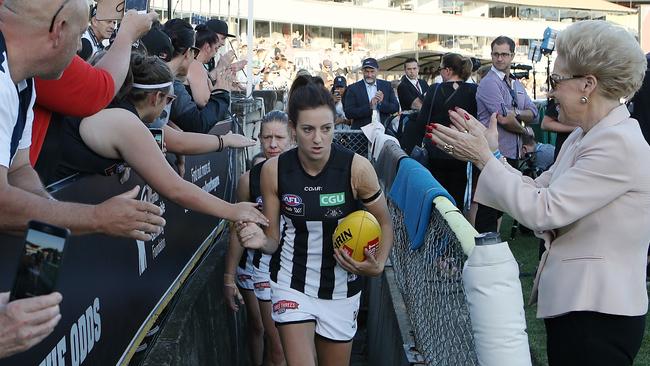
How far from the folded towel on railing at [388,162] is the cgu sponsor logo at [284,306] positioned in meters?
1.80

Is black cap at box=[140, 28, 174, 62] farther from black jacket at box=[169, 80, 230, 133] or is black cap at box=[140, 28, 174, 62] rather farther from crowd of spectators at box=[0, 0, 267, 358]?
black jacket at box=[169, 80, 230, 133]

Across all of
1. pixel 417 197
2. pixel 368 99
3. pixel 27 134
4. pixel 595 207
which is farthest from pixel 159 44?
pixel 368 99

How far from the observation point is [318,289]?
4746 mm

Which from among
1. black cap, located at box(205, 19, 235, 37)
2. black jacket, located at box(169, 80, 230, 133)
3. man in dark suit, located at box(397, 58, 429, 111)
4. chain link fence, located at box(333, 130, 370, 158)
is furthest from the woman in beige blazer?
man in dark suit, located at box(397, 58, 429, 111)

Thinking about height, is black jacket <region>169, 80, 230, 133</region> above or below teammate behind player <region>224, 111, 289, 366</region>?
above

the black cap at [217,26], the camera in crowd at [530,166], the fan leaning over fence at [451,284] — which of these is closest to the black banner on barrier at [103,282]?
the fan leaning over fence at [451,284]

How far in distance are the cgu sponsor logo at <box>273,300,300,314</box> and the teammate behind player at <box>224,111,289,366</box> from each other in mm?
685

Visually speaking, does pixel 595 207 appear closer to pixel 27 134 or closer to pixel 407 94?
pixel 27 134

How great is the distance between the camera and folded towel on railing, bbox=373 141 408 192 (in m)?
6.51

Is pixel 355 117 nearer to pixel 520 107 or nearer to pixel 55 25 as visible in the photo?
pixel 520 107

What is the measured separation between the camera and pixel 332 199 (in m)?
4.71

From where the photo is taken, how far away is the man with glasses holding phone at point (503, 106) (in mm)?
8664

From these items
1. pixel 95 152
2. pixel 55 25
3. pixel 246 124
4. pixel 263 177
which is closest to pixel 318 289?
pixel 263 177

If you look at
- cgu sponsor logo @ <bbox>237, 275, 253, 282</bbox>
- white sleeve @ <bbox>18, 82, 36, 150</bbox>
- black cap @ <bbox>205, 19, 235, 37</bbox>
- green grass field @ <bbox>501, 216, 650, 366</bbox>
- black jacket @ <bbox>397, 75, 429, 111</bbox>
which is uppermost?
black cap @ <bbox>205, 19, 235, 37</bbox>
